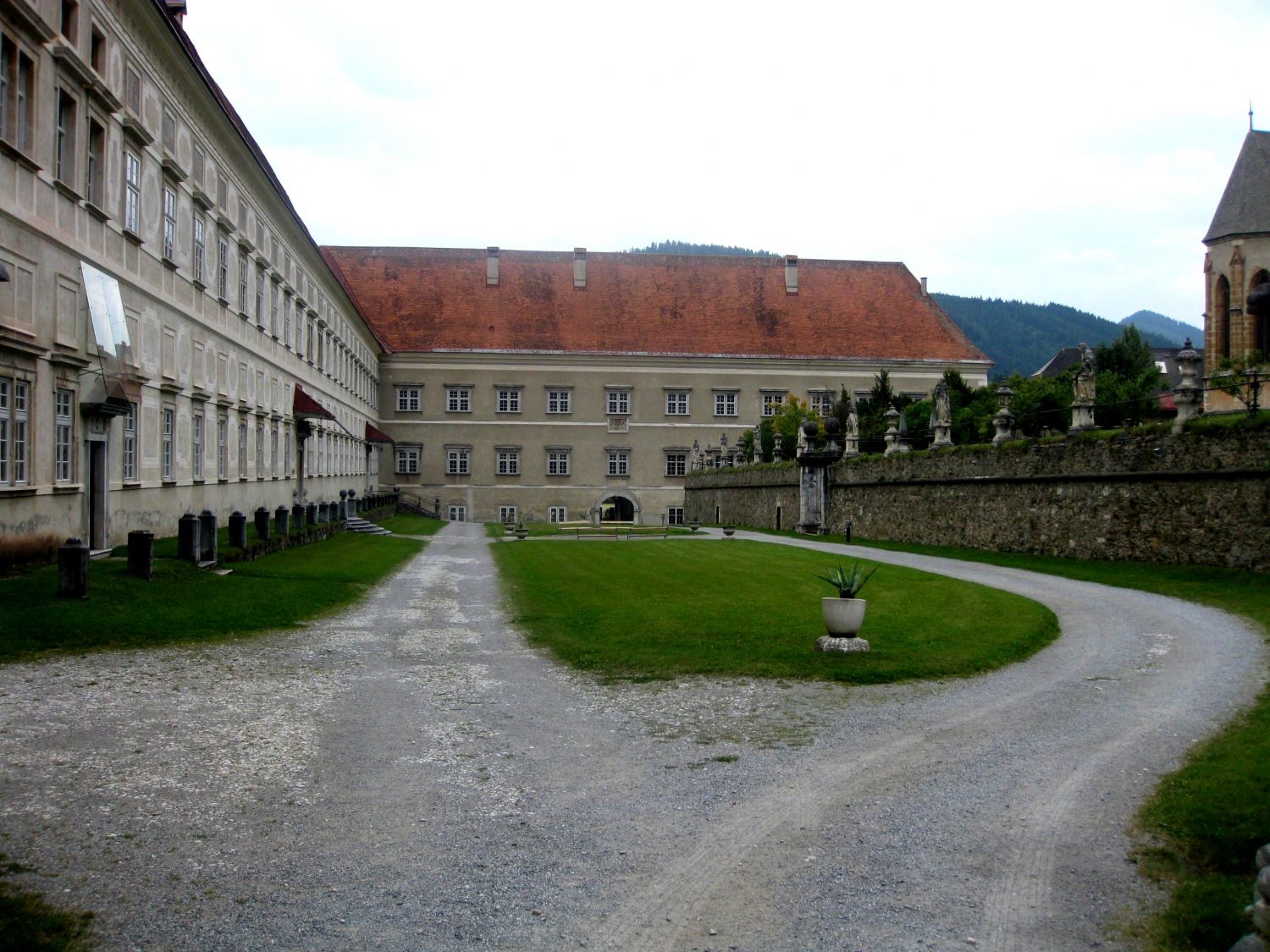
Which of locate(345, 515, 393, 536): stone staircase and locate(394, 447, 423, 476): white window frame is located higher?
locate(394, 447, 423, 476): white window frame

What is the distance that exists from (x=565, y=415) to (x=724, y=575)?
47.9 meters

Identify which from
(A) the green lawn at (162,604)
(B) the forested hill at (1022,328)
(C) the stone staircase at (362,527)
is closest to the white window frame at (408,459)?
(C) the stone staircase at (362,527)

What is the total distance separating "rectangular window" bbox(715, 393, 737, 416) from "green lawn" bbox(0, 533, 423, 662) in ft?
158

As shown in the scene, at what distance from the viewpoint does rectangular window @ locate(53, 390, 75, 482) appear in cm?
1809

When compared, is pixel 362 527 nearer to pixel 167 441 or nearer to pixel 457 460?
pixel 167 441

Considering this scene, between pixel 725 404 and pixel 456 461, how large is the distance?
56.6 ft

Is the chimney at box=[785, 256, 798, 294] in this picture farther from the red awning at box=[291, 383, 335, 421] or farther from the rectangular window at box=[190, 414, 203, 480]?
the rectangular window at box=[190, 414, 203, 480]

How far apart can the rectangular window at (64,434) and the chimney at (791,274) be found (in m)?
58.0

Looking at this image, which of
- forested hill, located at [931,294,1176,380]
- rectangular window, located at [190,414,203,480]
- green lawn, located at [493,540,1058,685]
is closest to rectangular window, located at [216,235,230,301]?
rectangular window, located at [190,414,203,480]

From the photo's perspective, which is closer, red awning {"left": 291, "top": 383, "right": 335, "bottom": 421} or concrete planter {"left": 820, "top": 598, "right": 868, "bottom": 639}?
concrete planter {"left": 820, "top": 598, "right": 868, "bottom": 639}

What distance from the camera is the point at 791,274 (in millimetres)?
72688

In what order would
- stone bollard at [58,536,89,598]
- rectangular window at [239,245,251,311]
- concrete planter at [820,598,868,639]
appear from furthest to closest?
1. rectangular window at [239,245,251,311]
2. stone bollard at [58,536,89,598]
3. concrete planter at [820,598,868,639]

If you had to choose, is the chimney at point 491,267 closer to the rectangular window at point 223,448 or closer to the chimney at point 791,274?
the chimney at point 791,274

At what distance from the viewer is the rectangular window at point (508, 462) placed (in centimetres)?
6881
